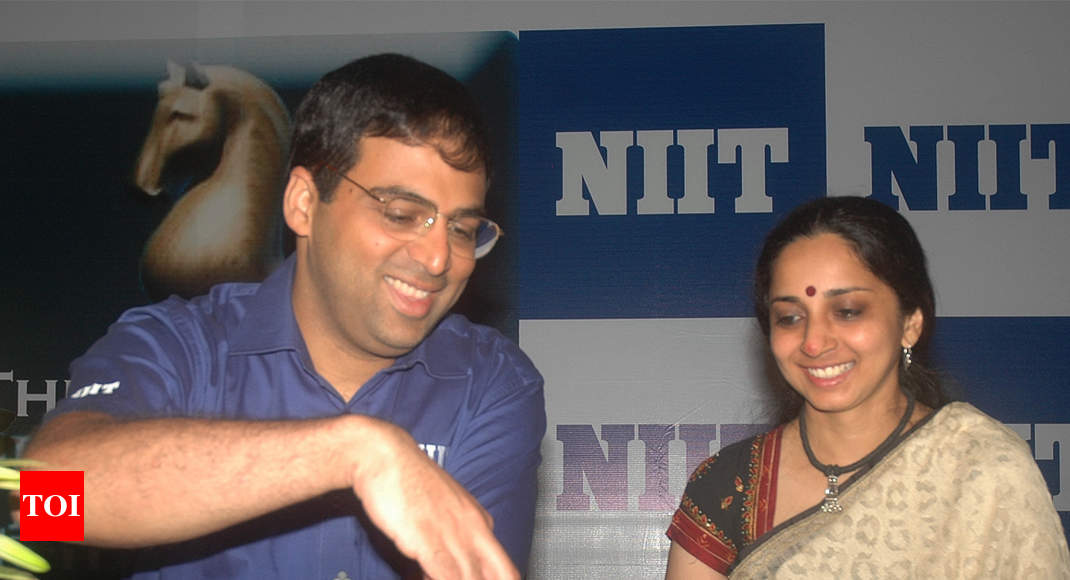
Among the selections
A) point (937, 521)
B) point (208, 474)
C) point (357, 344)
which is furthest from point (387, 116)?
point (937, 521)

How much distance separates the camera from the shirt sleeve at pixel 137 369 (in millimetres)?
1398

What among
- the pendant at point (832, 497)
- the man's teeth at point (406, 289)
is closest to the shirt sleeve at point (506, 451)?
the man's teeth at point (406, 289)

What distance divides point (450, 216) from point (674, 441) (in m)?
2.08

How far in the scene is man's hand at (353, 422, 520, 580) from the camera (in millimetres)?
943

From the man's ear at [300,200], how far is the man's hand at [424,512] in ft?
2.57

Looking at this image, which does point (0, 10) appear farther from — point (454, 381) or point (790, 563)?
point (790, 563)

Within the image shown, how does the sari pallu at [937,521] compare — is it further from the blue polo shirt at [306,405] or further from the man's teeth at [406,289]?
the man's teeth at [406,289]

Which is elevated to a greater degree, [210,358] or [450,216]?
[450,216]

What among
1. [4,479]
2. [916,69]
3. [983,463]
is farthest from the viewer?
[916,69]

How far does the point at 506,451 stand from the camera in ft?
5.58

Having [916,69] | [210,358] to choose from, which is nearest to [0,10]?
[210,358]

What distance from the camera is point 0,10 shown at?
375 cm

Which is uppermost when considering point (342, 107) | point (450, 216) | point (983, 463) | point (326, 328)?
point (342, 107)

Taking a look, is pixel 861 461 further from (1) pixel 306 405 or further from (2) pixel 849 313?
(1) pixel 306 405
